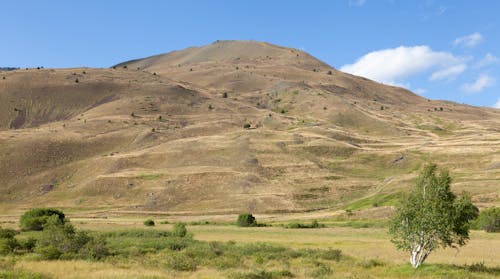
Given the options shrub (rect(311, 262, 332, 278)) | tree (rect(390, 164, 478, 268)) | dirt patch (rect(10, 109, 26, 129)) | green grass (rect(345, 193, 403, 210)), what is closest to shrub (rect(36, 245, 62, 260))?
shrub (rect(311, 262, 332, 278))

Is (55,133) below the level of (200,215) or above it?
above

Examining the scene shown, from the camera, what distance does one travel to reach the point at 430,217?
1178 inches

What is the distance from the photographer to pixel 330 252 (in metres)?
39.2

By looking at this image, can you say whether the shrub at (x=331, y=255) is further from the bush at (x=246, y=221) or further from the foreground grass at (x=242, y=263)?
the bush at (x=246, y=221)

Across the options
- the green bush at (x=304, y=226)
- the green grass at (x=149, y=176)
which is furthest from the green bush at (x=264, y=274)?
the green grass at (x=149, y=176)

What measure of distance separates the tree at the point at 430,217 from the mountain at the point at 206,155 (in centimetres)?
5949

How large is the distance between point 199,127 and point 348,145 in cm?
5125

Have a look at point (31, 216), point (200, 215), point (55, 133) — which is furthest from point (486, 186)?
point (55, 133)

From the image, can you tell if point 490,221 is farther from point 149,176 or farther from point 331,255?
point 149,176

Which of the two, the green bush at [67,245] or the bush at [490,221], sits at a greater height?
the green bush at [67,245]

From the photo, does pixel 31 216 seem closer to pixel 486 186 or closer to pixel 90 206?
pixel 90 206

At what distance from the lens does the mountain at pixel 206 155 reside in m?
102

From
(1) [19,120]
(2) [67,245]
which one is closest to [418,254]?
(2) [67,245]

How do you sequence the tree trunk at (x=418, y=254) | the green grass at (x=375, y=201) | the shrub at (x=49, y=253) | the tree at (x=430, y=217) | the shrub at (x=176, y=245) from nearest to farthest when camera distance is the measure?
the tree at (x=430, y=217), the tree trunk at (x=418, y=254), the shrub at (x=49, y=253), the shrub at (x=176, y=245), the green grass at (x=375, y=201)
